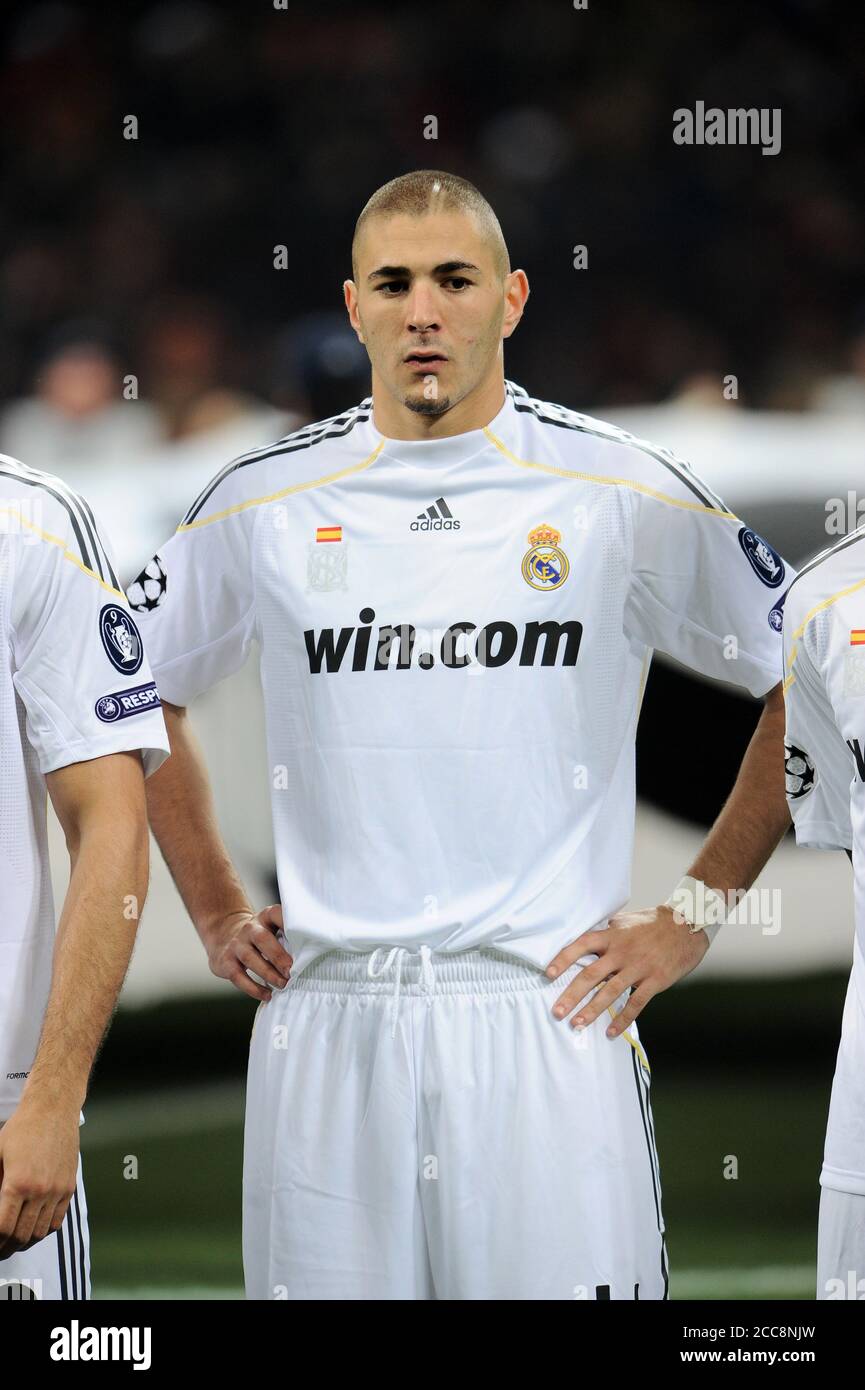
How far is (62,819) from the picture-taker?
2.11m

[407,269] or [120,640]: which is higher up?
[407,269]

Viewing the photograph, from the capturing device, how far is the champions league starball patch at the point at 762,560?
8.38 feet

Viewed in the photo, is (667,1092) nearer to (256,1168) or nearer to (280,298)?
(256,1168)

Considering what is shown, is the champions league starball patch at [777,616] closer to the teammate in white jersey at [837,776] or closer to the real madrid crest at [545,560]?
the teammate in white jersey at [837,776]

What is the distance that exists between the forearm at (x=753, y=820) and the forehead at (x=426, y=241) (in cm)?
83

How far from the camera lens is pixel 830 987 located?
11.9 ft

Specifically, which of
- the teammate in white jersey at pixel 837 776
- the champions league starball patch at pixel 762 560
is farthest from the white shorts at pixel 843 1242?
the champions league starball patch at pixel 762 560

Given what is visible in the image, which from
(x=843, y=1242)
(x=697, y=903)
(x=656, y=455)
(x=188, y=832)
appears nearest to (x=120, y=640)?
(x=188, y=832)

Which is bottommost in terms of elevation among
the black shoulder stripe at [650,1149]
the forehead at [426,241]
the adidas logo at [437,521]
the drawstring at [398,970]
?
the black shoulder stripe at [650,1149]

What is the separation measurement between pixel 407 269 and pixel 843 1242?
1.51 m

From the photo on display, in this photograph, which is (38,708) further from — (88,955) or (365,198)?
(365,198)

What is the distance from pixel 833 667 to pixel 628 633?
1.18 feet

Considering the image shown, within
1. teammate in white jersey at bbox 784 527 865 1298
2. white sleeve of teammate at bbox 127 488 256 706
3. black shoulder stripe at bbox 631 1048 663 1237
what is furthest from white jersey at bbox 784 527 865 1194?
white sleeve of teammate at bbox 127 488 256 706
